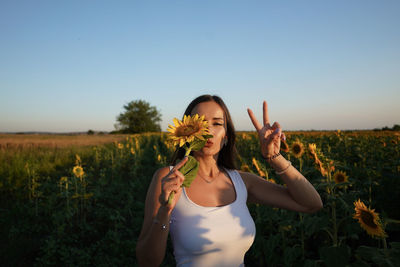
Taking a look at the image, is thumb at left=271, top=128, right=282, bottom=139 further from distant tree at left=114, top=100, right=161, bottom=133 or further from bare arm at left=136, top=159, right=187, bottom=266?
distant tree at left=114, top=100, right=161, bottom=133

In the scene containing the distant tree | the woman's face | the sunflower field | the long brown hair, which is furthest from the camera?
the distant tree

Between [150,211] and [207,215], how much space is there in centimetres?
29

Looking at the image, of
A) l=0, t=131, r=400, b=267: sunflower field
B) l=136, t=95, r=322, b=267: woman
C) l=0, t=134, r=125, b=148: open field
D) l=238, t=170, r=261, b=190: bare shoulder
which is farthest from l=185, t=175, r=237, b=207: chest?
l=0, t=134, r=125, b=148: open field

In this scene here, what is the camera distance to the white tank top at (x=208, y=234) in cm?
127

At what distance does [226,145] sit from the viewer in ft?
5.84

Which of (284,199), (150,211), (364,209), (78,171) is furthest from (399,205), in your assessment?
(78,171)

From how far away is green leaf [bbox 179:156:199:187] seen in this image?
3.31ft

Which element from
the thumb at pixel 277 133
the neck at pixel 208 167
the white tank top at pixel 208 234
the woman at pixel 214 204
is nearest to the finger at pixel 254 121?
the woman at pixel 214 204

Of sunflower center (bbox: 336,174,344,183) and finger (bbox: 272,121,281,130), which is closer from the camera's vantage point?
finger (bbox: 272,121,281,130)

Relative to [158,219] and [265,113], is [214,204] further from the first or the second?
[265,113]

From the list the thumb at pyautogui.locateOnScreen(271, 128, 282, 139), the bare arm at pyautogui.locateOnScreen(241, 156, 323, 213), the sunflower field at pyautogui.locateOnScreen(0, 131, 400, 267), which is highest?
the thumb at pyautogui.locateOnScreen(271, 128, 282, 139)

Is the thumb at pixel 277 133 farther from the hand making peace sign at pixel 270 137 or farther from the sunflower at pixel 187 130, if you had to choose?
the sunflower at pixel 187 130

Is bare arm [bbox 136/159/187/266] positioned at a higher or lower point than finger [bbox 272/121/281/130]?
lower

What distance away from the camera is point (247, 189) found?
1692 millimetres
